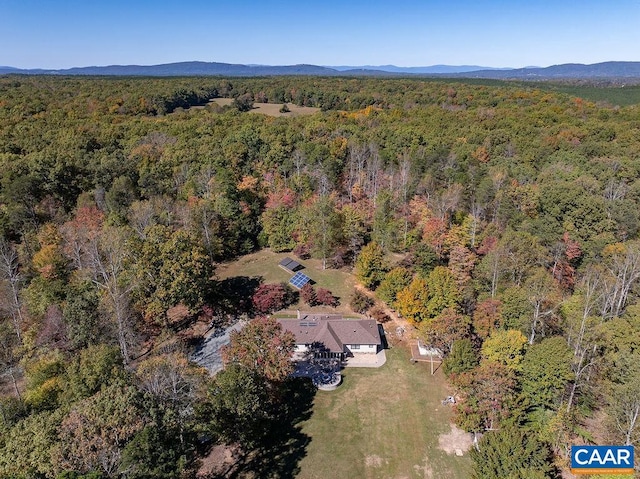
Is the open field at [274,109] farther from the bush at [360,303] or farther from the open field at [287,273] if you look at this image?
the bush at [360,303]

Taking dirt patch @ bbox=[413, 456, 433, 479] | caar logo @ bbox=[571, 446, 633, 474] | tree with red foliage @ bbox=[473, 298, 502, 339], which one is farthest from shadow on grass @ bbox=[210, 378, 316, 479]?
caar logo @ bbox=[571, 446, 633, 474]

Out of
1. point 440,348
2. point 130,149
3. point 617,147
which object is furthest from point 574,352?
point 130,149

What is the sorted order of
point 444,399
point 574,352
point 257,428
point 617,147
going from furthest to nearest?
point 617,147, point 444,399, point 574,352, point 257,428

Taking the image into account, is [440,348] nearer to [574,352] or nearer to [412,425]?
[412,425]

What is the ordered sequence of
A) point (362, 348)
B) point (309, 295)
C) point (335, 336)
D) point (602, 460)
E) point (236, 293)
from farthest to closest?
point (236, 293) → point (309, 295) → point (362, 348) → point (335, 336) → point (602, 460)

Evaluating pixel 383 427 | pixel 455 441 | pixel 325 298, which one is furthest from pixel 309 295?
pixel 455 441

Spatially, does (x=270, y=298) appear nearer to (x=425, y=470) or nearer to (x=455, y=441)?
(x=455, y=441)

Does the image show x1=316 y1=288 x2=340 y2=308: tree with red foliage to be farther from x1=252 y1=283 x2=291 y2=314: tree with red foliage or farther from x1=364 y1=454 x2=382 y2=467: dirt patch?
x1=364 y1=454 x2=382 y2=467: dirt patch
